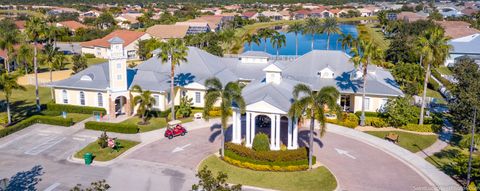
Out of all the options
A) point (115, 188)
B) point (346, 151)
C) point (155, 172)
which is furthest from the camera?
point (346, 151)

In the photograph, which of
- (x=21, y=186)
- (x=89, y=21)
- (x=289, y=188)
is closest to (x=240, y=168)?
(x=289, y=188)

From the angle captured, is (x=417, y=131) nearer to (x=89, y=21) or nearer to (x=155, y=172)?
(x=155, y=172)

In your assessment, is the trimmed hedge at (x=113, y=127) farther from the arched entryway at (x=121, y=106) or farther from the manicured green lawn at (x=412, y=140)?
the manicured green lawn at (x=412, y=140)

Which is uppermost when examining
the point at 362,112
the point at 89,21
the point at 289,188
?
the point at 89,21

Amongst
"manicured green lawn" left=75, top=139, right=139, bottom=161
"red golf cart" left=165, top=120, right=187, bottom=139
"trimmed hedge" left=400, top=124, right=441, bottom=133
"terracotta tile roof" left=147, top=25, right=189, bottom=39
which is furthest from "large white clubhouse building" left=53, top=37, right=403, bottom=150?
"terracotta tile roof" left=147, top=25, right=189, bottom=39

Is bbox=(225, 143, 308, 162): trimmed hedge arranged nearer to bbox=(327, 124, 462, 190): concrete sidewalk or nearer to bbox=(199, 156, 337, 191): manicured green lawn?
bbox=(199, 156, 337, 191): manicured green lawn

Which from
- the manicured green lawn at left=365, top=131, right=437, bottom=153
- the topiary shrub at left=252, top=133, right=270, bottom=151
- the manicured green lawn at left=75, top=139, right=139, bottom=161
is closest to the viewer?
the topiary shrub at left=252, top=133, right=270, bottom=151

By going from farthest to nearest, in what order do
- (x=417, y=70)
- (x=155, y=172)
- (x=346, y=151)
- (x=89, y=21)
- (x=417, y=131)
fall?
1. (x=89, y=21)
2. (x=417, y=70)
3. (x=417, y=131)
4. (x=346, y=151)
5. (x=155, y=172)

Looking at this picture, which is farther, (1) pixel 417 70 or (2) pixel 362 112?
(1) pixel 417 70
